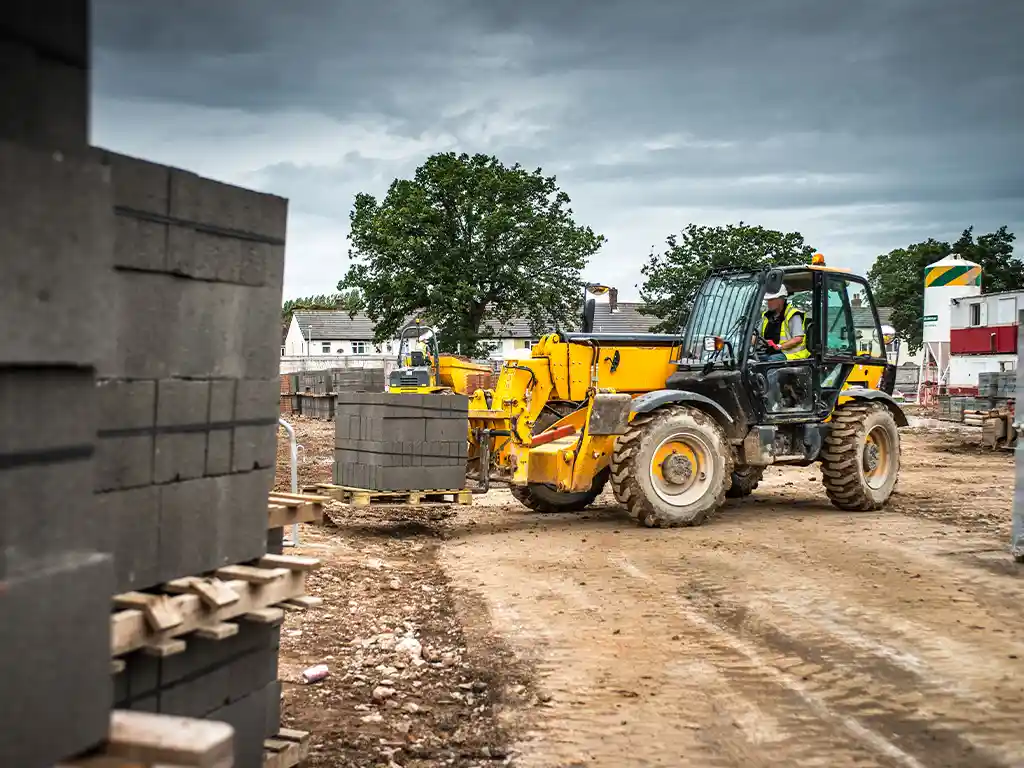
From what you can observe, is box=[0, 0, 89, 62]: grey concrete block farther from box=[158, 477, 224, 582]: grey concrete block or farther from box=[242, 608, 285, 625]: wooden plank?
box=[242, 608, 285, 625]: wooden plank

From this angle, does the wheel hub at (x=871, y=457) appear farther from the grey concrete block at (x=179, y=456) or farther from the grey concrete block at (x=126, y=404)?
the grey concrete block at (x=126, y=404)

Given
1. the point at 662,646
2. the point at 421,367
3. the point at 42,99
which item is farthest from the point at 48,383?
the point at 421,367

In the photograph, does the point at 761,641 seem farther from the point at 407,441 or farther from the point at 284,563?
the point at 407,441

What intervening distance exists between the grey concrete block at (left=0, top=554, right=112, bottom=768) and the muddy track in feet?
8.93

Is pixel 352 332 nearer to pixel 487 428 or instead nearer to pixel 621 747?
pixel 487 428

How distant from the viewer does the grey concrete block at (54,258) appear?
7.96 ft

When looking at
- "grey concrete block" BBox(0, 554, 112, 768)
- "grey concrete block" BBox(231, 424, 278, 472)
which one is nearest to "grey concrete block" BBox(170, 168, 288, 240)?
"grey concrete block" BBox(231, 424, 278, 472)

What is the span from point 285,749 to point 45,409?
2272 mm

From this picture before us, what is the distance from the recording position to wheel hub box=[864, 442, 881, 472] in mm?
13469

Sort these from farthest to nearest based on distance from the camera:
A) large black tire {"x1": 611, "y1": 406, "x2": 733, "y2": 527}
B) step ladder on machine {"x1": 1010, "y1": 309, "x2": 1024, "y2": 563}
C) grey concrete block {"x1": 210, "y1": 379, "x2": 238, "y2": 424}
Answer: large black tire {"x1": 611, "y1": 406, "x2": 733, "y2": 527} → step ladder on machine {"x1": 1010, "y1": 309, "x2": 1024, "y2": 563} → grey concrete block {"x1": 210, "y1": 379, "x2": 238, "y2": 424}

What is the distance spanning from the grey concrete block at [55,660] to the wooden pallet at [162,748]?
45mm

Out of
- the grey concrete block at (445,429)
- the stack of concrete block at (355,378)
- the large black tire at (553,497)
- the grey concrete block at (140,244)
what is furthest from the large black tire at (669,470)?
the stack of concrete block at (355,378)

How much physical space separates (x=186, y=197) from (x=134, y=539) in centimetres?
114

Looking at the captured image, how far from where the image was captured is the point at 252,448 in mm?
3957
